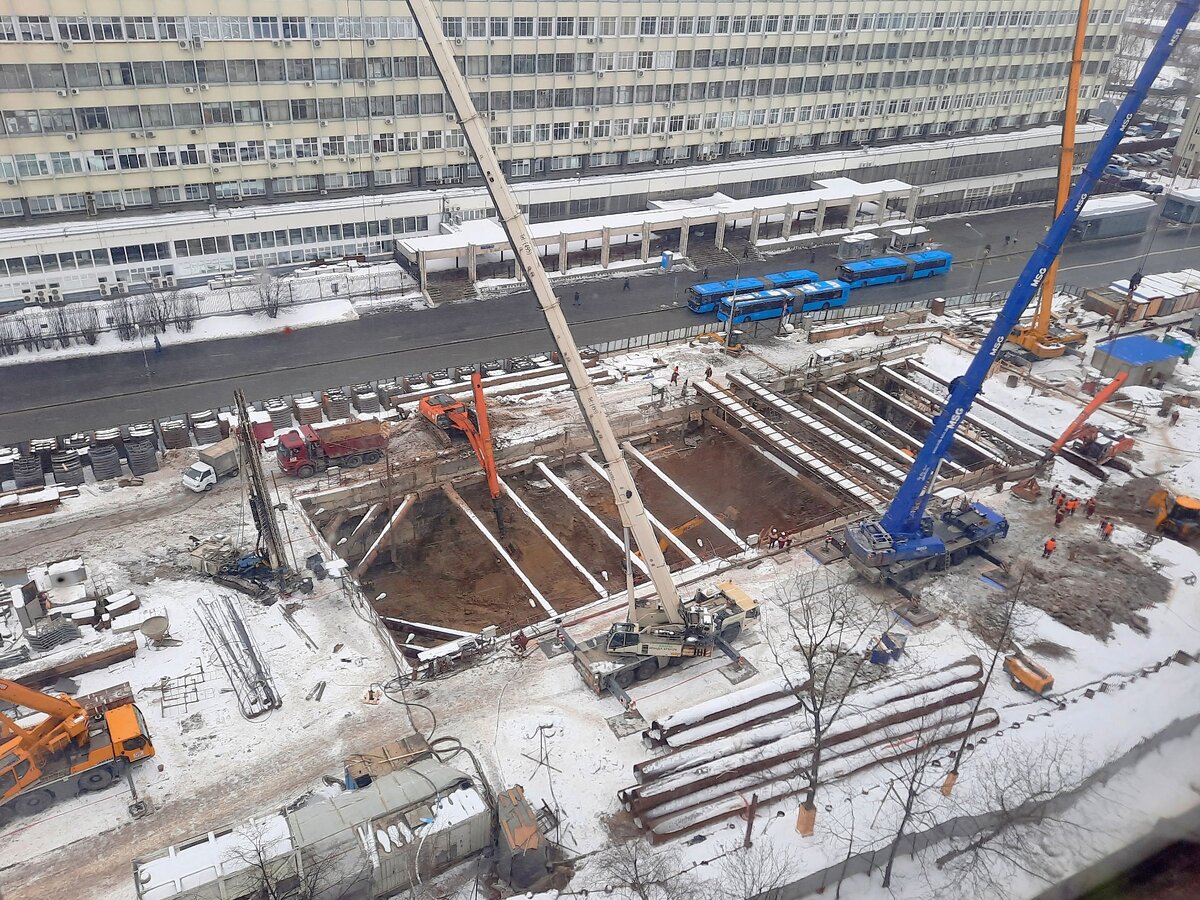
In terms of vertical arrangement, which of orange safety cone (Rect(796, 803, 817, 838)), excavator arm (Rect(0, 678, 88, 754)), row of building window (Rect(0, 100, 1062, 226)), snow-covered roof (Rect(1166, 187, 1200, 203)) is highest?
row of building window (Rect(0, 100, 1062, 226))

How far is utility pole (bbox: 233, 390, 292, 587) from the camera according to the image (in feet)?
105

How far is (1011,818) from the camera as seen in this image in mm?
25297

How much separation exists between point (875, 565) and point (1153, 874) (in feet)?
43.3

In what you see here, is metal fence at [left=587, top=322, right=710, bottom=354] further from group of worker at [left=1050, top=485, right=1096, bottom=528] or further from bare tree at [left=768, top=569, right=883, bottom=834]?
group of worker at [left=1050, top=485, right=1096, bottom=528]

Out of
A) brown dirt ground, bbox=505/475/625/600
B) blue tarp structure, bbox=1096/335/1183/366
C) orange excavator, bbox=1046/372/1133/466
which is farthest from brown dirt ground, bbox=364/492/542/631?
blue tarp structure, bbox=1096/335/1183/366

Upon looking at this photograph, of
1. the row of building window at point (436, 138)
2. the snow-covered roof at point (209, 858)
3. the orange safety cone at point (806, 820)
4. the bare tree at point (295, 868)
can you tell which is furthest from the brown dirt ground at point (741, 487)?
the row of building window at point (436, 138)

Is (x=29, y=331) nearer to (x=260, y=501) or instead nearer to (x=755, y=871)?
(x=260, y=501)

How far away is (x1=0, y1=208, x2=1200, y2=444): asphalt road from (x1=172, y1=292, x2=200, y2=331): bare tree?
2083 mm

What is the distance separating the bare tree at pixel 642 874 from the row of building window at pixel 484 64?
52.8 meters

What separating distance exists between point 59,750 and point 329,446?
17.3 metres

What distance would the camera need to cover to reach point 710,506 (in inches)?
1688

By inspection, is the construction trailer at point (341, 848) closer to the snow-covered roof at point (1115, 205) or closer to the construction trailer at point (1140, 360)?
the construction trailer at point (1140, 360)

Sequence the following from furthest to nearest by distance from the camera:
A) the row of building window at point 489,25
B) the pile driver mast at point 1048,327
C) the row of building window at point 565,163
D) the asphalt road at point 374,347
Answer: the row of building window at point 565,163 < the pile driver mast at point 1048,327 < the row of building window at point 489,25 < the asphalt road at point 374,347

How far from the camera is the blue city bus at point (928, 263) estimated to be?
2638 inches
